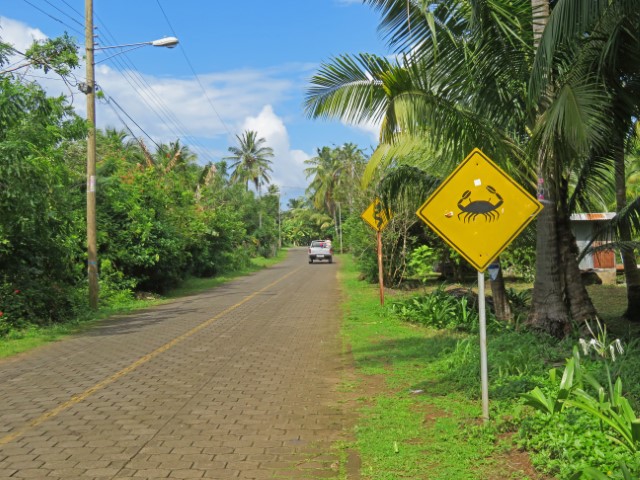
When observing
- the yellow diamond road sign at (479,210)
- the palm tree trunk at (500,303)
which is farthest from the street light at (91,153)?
the yellow diamond road sign at (479,210)

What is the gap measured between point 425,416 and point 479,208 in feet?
7.28

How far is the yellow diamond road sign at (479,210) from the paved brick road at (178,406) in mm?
2225

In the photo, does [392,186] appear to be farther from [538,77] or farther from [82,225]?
[82,225]

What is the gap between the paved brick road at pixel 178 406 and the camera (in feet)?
16.4

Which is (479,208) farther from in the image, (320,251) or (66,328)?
(320,251)

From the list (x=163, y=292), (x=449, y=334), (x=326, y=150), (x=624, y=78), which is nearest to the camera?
(x=624, y=78)

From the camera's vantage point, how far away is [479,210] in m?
5.86

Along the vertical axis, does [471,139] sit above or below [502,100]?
below

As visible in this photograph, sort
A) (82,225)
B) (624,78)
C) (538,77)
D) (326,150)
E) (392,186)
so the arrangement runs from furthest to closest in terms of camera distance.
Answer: (326,150), (82,225), (392,186), (624,78), (538,77)

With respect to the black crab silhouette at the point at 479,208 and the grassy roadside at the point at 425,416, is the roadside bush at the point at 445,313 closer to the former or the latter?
the grassy roadside at the point at 425,416

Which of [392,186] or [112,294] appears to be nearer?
[392,186]

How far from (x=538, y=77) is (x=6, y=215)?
10.8 metres

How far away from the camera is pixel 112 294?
20078mm

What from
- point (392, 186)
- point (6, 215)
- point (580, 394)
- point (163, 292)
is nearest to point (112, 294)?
point (163, 292)
